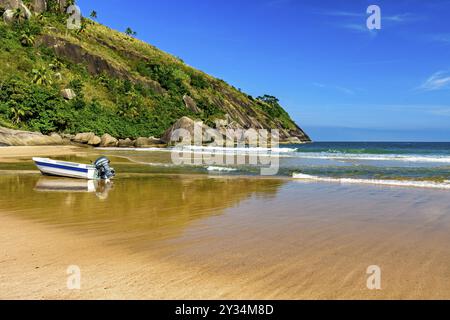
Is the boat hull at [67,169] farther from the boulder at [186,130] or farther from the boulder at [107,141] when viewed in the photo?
the boulder at [186,130]

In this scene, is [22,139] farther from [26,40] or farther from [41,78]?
[26,40]

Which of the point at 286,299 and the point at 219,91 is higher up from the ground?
the point at 219,91

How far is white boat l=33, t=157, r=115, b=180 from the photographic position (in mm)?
17797

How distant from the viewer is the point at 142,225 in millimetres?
9008

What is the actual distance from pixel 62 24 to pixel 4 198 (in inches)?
3751

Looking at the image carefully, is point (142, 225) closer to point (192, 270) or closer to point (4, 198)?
point (192, 270)

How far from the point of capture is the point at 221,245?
7309 millimetres

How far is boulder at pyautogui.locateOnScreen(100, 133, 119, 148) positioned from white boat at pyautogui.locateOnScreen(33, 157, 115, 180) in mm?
41987

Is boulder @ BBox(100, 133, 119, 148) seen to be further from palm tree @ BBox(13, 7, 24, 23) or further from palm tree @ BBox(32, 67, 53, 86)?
palm tree @ BBox(13, 7, 24, 23)

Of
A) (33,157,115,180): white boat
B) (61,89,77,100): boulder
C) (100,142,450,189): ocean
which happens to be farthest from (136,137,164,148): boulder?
(33,157,115,180): white boat

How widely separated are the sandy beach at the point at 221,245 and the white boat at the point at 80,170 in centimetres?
377

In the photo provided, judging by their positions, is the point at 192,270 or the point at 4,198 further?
the point at 4,198

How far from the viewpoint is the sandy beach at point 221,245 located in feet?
16.9
